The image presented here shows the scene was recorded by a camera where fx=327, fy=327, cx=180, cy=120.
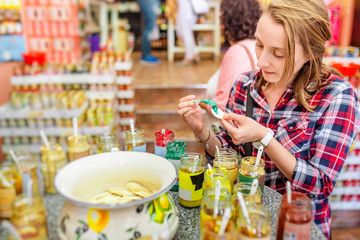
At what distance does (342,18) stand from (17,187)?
3751mm

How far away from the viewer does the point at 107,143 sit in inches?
49.5

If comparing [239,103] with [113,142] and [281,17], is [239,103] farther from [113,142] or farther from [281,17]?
[113,142]

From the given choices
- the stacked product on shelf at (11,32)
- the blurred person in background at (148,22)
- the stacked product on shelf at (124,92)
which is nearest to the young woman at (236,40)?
the stacked product on shelf at (124,92)

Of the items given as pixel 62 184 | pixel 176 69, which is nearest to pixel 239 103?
pixel 62 184

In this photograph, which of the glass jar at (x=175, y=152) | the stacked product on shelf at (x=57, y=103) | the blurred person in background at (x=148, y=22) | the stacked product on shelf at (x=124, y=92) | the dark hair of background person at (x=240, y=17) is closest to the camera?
the glass jar at (x=175, y=152)

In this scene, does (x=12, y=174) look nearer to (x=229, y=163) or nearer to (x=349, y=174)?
(x=229, y=163)

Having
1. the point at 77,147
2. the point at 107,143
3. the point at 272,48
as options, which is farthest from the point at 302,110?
the point at 77,147

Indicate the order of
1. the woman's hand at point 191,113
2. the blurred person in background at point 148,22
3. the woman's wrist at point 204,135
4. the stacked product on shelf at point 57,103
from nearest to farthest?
the woman's hand at point 191,113 → the woman's wrist at point 204,135 → the stacked product on shelf at point 57,103 → the blurred person in background at point 148,22

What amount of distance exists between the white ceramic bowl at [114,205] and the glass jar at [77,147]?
12 centimetres

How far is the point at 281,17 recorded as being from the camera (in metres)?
1.25

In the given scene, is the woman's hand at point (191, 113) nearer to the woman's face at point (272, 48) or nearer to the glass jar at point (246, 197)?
the woman's face at point (272, 48)

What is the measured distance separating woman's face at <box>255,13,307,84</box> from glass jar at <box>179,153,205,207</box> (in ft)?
1.65

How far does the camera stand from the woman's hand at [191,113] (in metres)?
1.42

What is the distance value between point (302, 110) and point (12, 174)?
1.15 m
